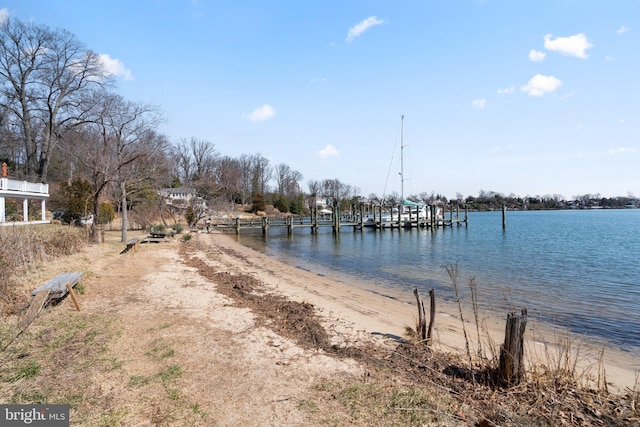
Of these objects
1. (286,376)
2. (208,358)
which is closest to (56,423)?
(208,358)

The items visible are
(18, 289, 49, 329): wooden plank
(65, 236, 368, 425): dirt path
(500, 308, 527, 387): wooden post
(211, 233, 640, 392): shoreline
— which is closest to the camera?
(65, 236, 368, 425): dirt path

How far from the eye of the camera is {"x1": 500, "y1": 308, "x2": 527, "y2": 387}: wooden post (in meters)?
4.68

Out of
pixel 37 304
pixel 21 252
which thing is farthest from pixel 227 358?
pixel 21 252

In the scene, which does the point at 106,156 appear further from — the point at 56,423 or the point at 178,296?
the point at 56,423

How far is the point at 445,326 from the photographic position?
29.2 ft

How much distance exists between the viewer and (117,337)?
6.01 m

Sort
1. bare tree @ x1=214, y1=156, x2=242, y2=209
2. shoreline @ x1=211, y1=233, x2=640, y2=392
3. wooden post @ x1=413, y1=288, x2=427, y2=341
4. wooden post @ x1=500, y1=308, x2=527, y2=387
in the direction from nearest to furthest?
wooden post @ x1=500, y1=308, x2=527, y2=387 < shoreline @ x1=211, y1=233, x2=640, y2=392 < wooden post @ x1=413, y1=288, x2=427, y2=341 < bare tree @ x1=214, y1=156, x2=242, y2=209

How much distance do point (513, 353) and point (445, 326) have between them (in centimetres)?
431

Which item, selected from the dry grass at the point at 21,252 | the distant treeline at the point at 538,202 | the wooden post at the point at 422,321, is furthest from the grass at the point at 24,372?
the distant treeline at the point at 538,202

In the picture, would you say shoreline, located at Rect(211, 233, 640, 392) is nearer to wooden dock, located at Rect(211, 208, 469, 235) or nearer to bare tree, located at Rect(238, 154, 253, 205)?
wooden dock, located at Rect(211, 208, 469, 235)

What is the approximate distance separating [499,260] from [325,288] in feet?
44.6

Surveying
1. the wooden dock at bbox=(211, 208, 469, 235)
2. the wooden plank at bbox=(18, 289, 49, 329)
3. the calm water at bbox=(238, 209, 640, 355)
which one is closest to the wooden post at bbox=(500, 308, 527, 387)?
the calm water at bbox=(238, 209, 640, 355)

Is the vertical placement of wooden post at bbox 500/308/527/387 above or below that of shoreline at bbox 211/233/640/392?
above

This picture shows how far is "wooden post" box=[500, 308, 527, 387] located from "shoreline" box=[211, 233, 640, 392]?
0.25 m
